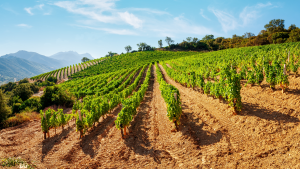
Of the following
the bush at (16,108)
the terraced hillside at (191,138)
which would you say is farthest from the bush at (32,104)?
the terraced hillside at (191,138)

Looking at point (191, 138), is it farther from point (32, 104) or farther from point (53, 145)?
point (32, 104)

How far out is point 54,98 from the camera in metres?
19.8

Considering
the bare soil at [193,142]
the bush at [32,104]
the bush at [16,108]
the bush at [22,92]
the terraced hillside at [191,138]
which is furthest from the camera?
the bush at [22,92]

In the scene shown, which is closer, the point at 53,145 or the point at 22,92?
the point at 53,145

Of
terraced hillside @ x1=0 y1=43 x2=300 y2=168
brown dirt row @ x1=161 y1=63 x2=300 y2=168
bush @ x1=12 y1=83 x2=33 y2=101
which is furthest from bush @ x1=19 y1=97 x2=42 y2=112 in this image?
brown dirt row @ x1=161 y1=63 x2=300 y2=168

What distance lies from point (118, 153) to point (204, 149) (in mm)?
4493

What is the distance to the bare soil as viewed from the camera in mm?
6039

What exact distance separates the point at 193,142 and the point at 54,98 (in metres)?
20.3

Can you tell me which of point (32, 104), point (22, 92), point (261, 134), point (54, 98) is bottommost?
point (32, 104)

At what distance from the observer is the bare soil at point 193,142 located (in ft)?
19.8

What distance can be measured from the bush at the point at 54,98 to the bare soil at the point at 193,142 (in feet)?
29.8

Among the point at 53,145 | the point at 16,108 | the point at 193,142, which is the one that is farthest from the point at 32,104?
the point at 193,142

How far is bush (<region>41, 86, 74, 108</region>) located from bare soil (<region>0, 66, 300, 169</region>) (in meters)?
9.10

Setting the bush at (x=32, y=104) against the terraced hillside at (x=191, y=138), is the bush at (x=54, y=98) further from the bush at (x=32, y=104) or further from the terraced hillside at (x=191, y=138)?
the terraced hillside at (x=191, y=138)
